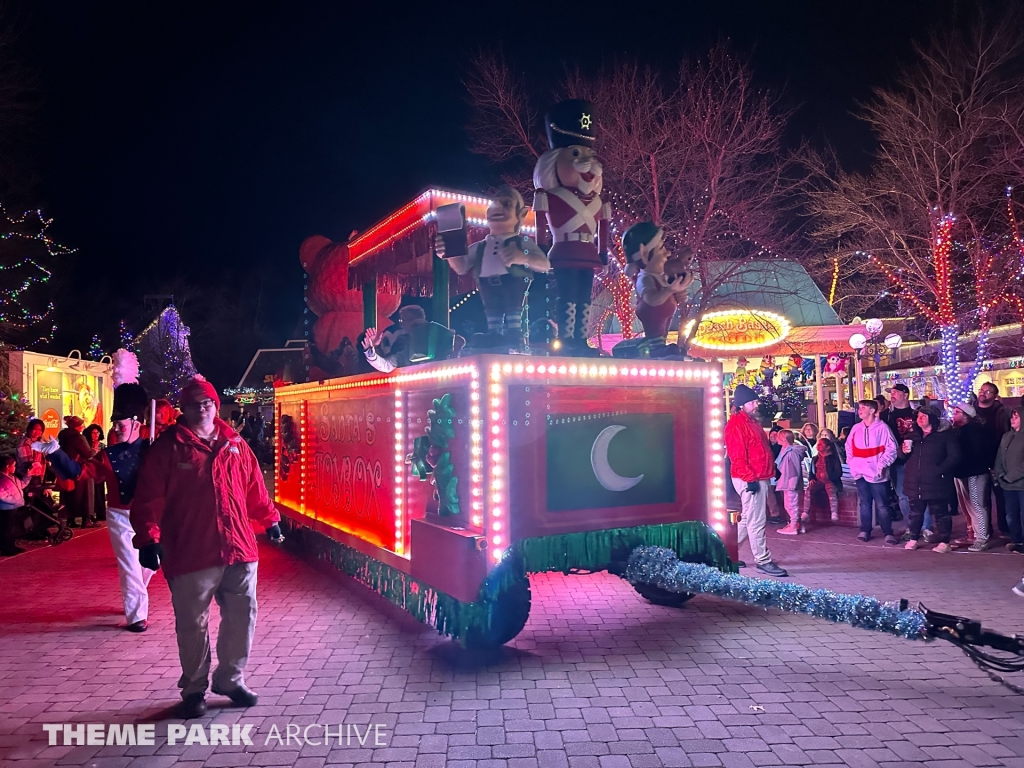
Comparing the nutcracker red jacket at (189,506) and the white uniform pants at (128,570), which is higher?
the nutcracker red jacket at (189,506)

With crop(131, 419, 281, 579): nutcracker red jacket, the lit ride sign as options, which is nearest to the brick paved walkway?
crop(131, 419, 281, 579): nutcracker red jacket

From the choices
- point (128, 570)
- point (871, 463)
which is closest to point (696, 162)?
point (871, 463)

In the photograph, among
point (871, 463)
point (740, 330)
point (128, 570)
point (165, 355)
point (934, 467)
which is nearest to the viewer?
point (128, 570)

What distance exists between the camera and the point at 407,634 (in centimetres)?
561

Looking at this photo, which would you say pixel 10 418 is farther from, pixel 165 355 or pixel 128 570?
pixel 165 355

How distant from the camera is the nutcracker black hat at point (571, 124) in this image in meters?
6.20

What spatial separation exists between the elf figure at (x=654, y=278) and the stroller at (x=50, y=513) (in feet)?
29.9

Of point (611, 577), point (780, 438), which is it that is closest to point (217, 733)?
point (611, 577)

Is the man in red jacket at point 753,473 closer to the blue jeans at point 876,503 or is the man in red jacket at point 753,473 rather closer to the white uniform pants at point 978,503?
the blue jeans at point 876,503

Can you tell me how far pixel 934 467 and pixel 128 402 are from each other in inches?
346

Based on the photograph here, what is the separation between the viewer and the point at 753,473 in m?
7.41

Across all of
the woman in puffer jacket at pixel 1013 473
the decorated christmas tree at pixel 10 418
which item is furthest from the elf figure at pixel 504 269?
the decorated christmas tree at pixel 10 418

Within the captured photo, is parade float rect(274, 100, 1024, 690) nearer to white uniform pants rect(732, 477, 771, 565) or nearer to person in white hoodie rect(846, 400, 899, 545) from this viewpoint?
white uniform pants rect(732, 477, 771, 565)

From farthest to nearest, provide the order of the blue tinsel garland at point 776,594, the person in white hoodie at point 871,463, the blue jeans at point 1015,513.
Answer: the person in white hoodie at point 871,463 → the blue jeans at point 1015,513 → the blue tinsel garland at point 776,594
